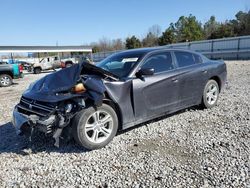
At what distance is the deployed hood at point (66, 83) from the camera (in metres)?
3.90

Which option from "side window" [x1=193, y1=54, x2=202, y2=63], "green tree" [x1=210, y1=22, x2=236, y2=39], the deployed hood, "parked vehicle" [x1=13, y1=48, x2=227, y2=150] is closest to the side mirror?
"parked vehicle" [x1=13, y1=48, x2=227, y2=150]

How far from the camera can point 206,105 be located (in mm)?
5961

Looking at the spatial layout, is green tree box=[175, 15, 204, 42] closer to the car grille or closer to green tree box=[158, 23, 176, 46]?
green tree box=[158, 23, 176, 46]

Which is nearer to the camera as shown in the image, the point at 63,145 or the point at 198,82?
the point at 63,145

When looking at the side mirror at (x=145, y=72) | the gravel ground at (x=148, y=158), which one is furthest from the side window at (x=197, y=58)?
the side mirror at (x=145, y=72)

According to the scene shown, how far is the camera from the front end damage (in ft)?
12.4

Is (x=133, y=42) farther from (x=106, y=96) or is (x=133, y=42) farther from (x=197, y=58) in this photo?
(x=106, y=96)

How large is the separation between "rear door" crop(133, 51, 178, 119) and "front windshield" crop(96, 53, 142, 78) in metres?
0.20

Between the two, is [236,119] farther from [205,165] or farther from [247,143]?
[205,165]

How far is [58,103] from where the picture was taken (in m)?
3.84

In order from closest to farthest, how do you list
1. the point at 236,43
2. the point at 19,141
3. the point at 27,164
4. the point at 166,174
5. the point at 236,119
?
the point at 166,174, the point at 27,164, the point at 19,141, the point at 236,119, the point at 236,43

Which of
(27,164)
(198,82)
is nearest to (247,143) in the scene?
(198,82)

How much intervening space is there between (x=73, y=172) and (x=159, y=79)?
2337 millimetres

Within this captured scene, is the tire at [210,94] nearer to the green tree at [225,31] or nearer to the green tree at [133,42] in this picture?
the green tree at [225,31]
